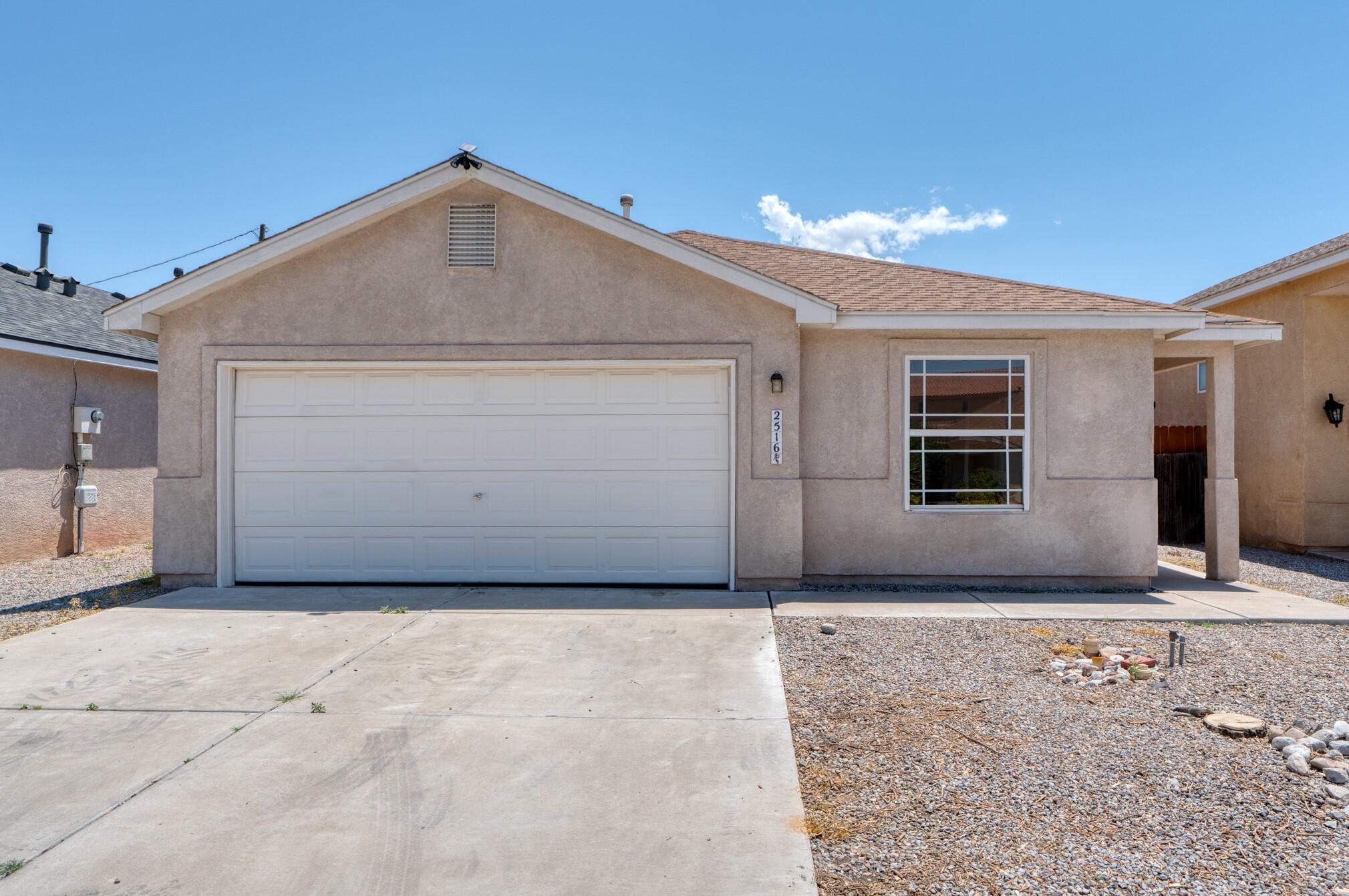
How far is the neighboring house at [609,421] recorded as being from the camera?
27.3 feet

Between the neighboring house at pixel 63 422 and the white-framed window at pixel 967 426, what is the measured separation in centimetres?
1152

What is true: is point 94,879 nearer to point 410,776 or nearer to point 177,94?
point 410,776

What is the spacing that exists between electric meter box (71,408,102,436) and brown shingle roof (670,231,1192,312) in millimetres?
8934

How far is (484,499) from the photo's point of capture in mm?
8586

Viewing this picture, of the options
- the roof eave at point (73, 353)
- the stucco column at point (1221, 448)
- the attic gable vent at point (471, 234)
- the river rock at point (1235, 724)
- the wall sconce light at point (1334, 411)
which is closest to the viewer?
the river rock at point (1235, 724)

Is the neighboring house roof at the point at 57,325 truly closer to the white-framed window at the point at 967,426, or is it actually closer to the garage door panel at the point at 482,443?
the garage door panel at the point at 482,443

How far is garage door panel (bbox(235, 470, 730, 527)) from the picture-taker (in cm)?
852

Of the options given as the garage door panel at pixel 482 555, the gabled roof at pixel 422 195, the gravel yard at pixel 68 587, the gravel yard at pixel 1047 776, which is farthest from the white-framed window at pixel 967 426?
the gravel yard at pixel 68 587

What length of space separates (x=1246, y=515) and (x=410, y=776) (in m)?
14.3

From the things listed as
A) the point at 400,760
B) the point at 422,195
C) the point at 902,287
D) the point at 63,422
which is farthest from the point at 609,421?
the point at 63,422

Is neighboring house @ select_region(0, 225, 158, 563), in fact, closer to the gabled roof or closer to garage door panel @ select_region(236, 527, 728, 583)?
the gabled roof

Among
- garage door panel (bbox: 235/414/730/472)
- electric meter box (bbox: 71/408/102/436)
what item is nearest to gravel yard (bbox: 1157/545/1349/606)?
garage door panel (bbox: 235/414/730/472)

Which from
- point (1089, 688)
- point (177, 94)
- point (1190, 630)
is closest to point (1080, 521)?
point (1190, 630)

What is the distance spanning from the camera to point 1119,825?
10.7 feet
